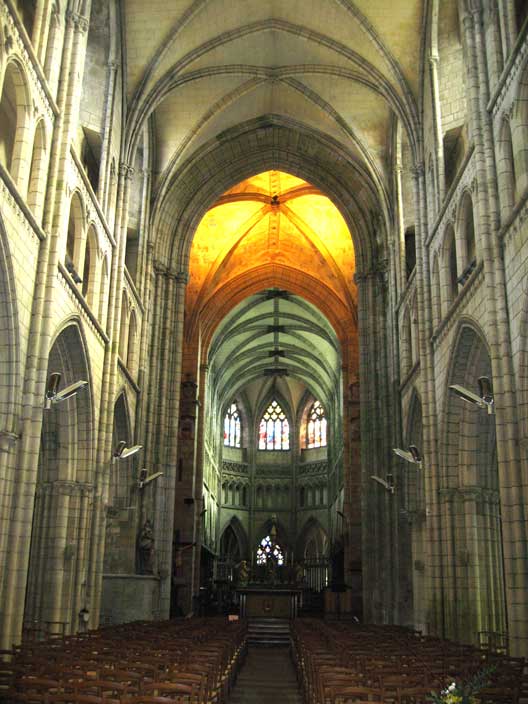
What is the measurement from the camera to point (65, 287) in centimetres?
1748

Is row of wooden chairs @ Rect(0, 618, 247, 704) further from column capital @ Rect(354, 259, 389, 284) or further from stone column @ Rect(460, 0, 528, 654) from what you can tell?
column capital @ Rect(354, 259, 389, 284)

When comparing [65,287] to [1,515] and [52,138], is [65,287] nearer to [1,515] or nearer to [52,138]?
[52,138]

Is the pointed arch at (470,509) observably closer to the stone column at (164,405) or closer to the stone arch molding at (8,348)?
the stone arch molding at (8,348)

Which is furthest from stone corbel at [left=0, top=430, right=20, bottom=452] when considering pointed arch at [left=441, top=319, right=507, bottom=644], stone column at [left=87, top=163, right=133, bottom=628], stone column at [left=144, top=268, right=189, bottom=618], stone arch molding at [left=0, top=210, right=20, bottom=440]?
stone column at [left=144, top=268, right=189, bottom=618]

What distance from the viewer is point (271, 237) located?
41.5m

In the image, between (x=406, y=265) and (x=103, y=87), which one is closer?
(x=103, y=87)

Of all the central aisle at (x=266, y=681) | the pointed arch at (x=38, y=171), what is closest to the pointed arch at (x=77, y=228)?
the pointed arch at (x=38, y=171)

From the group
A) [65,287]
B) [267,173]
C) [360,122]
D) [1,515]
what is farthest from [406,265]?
[1,515]

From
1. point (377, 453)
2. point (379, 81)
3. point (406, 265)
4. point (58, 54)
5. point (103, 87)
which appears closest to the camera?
point (58, 54)

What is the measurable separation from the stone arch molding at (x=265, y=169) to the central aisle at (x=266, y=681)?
14.9 meters

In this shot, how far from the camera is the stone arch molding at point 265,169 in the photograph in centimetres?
3103

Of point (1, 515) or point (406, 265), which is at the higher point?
point (406, 265)

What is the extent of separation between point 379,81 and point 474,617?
645 inches

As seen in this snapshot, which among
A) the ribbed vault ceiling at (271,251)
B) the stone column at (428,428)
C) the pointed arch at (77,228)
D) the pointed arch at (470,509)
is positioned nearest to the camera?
the pointed arch at (470,509)
